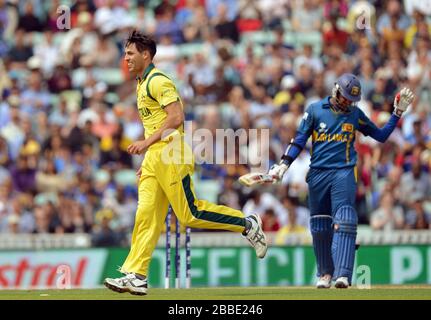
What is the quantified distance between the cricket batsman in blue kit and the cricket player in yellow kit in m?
1.41

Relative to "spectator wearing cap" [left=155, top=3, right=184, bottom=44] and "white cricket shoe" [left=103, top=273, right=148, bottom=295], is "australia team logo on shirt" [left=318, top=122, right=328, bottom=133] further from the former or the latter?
"spectator wearing cap" [left=155, top=3, right=184, bottom=44]

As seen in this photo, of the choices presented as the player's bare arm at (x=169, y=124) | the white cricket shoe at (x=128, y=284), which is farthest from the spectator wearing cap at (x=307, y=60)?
the white cricket shoe at (x=128, y=284)

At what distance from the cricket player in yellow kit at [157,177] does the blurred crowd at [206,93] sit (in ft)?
21.7

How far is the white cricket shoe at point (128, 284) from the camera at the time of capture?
12242mm

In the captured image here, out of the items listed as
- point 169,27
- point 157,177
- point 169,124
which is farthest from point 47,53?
point 169,124

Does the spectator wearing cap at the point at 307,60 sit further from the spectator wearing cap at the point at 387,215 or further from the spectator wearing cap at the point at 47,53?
the spectator wearing cap at the point at 47,53

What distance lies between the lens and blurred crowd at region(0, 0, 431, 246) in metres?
→ 20.4

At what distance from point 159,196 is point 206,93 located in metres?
10.2

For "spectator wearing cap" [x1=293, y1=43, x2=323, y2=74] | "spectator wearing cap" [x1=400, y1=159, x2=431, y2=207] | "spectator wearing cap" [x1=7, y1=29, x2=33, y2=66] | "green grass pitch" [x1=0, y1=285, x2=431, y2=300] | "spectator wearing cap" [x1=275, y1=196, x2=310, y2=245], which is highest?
"spectator wearing cap" [x1=7, y1=29, x2=33, y2=66]

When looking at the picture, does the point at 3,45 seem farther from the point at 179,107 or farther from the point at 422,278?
the point at 179,107

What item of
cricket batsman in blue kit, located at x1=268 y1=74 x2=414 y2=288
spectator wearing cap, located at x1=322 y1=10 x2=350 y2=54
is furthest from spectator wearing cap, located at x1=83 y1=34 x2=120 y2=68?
cricket batsman in blue kit, located at x1=268 y1=74 x2=414 y2=288

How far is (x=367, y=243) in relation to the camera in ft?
61.7

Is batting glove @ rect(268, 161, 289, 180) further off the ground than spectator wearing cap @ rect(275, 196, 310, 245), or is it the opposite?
batting glove @ rect(268, 161, 289, 180)
